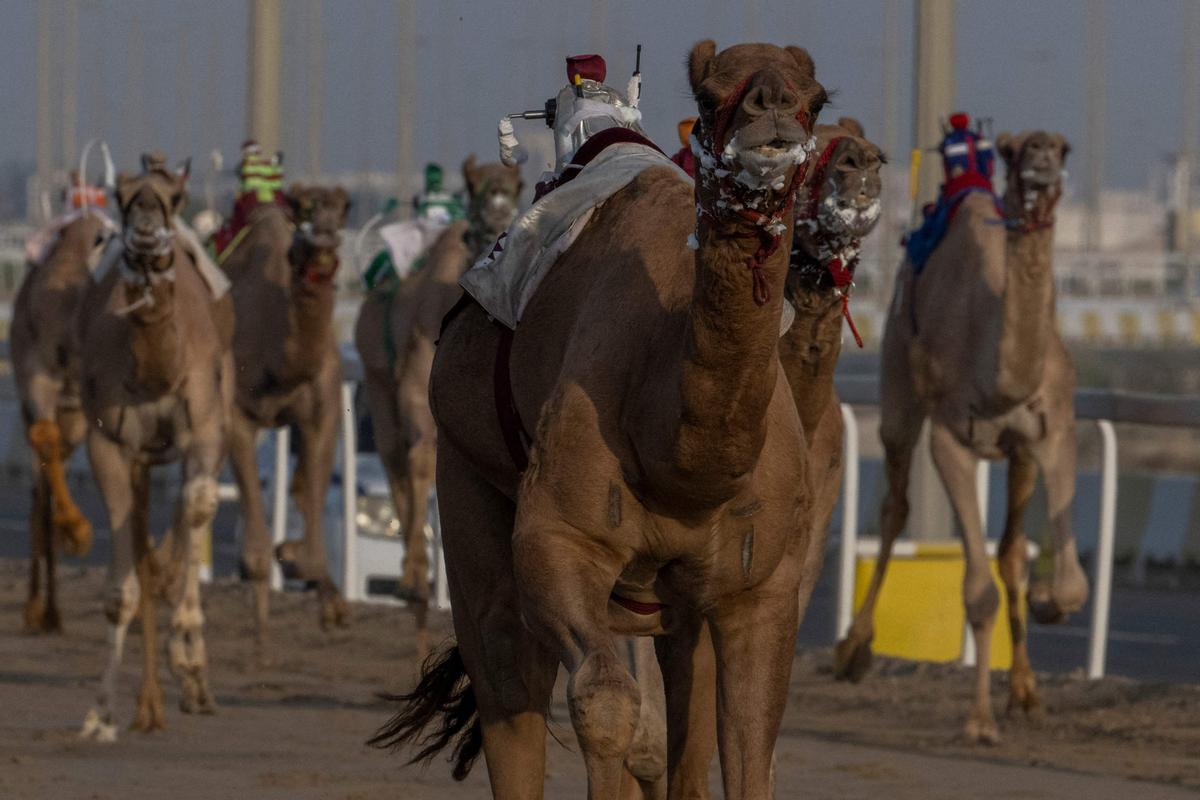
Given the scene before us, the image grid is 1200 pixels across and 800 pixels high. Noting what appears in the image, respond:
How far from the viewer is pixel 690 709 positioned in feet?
18.5

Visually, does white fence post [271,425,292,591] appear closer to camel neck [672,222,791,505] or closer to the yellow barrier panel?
the yellow barrier panel

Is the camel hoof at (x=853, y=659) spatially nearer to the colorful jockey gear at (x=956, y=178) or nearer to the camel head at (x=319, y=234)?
the colorful jockey gear at (x=956, y=178)

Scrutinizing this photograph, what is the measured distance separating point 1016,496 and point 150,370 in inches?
143

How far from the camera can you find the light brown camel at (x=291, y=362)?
1198cm

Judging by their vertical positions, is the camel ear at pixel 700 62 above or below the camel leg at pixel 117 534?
above

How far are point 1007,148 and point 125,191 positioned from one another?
344cm

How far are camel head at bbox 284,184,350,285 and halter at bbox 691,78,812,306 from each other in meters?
7.47

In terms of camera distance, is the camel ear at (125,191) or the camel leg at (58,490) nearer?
the camel ear at (125,191)

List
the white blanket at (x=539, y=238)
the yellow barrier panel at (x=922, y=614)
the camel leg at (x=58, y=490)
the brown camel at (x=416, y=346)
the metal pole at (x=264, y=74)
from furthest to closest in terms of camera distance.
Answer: the metal pole at (x=264, y=74) < the yellow barrier panel at (x=922, y=614) < the camel leg at (x=58, y=490) < the brown camel at (x=416, y=346) < the white blanket at (x=539, y=238)

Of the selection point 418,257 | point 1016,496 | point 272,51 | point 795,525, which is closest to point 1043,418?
point 1016,496

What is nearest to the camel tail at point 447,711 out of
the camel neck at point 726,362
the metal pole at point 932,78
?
the camel neck at point 726,362

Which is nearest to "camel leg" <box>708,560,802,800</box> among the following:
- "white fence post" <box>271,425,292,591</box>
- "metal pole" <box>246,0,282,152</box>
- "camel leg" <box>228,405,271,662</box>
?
"camel leg" <box>228,405,271,662</box>

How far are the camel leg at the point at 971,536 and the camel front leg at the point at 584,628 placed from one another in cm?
524

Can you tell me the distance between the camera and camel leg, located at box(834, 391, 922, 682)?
36.2ft
